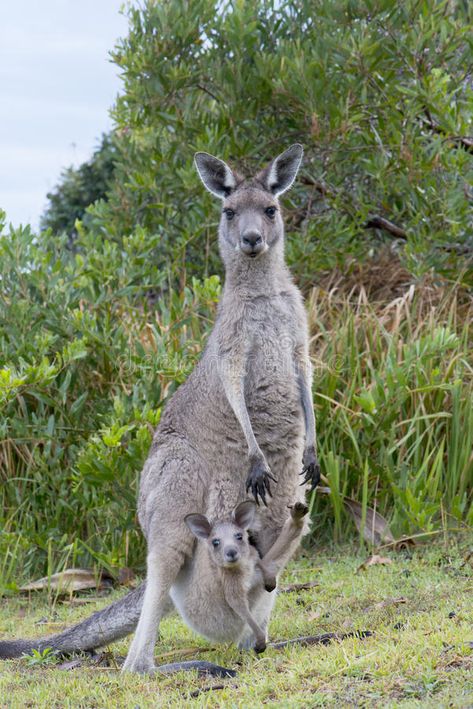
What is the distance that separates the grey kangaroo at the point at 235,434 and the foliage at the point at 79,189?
37.8 ft

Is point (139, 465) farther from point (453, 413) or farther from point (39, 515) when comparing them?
point (453, 413)

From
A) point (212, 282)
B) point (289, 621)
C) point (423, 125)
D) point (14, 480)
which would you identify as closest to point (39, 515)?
point (14, 480)

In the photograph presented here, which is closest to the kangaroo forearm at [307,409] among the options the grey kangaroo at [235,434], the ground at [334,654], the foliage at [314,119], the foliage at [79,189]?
the grey kangaroo at [235,434]

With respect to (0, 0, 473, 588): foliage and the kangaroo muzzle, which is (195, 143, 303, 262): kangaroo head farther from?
(0, 0, 473, 588): foliage

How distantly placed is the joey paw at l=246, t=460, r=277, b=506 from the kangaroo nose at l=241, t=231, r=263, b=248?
1118 mm

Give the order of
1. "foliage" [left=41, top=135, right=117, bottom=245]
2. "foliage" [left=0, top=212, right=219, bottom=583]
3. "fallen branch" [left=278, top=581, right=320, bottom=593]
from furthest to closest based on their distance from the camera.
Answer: "foliage" [left=41, top=135, right=117, bottom=245]
"foliage" [left=0, top=212, right=219, bottom=583]
"fallen branch" [left=278, top=581, right=320, bottom=593]

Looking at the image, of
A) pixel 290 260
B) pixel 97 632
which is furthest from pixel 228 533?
pixel 290 260

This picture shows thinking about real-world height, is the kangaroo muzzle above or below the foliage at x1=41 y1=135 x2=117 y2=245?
below

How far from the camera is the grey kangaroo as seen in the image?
4.43 meters

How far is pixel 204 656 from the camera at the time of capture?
4.62 m

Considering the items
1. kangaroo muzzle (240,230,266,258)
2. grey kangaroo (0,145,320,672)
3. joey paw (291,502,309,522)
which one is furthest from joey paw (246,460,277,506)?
kangaroo muzzle (240,230,266,258)

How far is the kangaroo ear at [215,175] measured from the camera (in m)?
5.26

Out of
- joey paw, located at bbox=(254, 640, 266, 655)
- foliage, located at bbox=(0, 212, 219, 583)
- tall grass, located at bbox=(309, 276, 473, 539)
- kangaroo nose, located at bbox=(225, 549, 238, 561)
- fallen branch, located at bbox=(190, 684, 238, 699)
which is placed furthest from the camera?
foliage, located at bbox=(0, 212, 219, 583)

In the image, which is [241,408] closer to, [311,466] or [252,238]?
[311,466]
